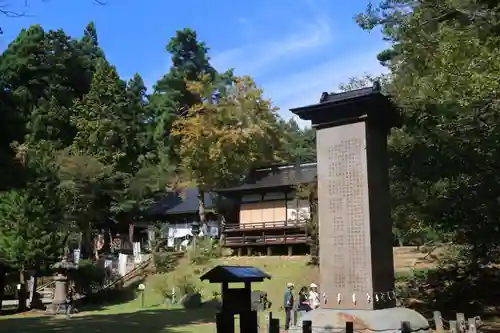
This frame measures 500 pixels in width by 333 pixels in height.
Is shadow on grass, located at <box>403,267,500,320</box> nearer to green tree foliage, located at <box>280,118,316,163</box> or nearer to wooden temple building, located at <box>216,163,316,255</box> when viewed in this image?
wooden temple building, located at <box>216,163,316,255</box>

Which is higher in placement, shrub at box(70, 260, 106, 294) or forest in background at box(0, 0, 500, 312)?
forest in background at box(0, 0, 500, 312)

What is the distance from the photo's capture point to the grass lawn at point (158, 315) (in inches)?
663

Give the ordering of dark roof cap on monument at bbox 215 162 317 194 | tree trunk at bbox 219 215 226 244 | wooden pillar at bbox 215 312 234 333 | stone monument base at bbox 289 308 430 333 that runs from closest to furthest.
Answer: wooden pillar at bbox 215 312 234 333
stone monument base at bbox 289 308 430 333
dark roof cap on monument at bbox 215 162 317 194
tree trunk at bbox 219 215 226 244

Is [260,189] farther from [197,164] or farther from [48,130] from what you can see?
[48,130]

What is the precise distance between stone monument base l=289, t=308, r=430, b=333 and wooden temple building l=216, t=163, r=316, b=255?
21.0 metres

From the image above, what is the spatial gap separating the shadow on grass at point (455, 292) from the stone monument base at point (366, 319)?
7683mm

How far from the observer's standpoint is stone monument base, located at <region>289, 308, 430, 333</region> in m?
11.6

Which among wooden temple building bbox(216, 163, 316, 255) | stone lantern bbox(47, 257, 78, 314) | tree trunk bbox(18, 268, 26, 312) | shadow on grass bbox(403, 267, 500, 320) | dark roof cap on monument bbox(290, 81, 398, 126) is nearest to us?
dark roof cap on monument bbox(290, 81, 398, 126)

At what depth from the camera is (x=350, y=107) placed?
1334 centimetres

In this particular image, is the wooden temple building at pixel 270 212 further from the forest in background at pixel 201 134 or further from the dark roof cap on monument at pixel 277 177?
the forest in background at pixel 201 134

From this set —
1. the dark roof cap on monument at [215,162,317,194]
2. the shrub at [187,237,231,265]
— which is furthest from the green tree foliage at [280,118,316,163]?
the shrub at [187,237,231,265]

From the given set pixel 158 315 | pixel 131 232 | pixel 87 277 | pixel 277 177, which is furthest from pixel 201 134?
pixel 158 315

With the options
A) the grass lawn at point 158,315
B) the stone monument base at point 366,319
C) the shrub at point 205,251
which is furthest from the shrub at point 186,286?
the stone monument base at point 366,319

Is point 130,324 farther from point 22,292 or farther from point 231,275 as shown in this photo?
point 22,292
